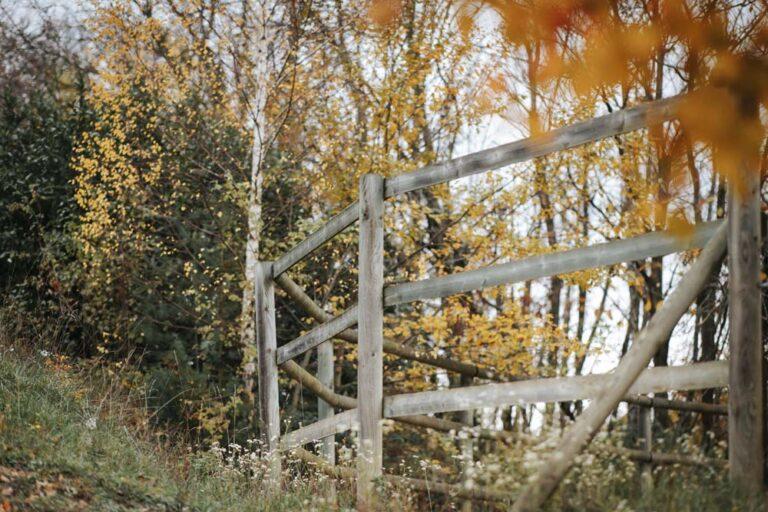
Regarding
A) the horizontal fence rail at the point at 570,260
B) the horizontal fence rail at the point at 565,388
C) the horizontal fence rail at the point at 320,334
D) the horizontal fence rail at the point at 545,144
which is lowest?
the horizontal fence rail at the point at 565,388

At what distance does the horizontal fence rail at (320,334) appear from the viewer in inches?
200

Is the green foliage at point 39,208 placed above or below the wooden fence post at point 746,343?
above

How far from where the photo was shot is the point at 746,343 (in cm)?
350

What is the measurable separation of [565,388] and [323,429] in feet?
7.09

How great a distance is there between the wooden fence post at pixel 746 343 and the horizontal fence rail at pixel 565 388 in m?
0.10

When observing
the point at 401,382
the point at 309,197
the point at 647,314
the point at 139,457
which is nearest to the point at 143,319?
the point at 309,197

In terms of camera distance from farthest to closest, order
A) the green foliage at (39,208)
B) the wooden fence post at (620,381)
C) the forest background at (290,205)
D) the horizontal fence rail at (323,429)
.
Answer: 1. the green foliage at (39,208)
2. the forest background at (290,205)
3. the horizontal fence rail at (323,429)
4. the wooden fence post at (620,381)

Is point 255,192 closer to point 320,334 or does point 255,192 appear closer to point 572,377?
point 320,334

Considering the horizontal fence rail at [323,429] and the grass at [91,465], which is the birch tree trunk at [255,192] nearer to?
the grass at [91,465]

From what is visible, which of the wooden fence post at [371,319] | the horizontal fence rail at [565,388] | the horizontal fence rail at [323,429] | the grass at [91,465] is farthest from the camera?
the horizontal fence rail at [323,429]

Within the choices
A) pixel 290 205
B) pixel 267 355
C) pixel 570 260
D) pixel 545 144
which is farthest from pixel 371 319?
pixel 290 205

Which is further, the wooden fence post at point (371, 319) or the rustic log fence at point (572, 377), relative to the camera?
the wooden fence post at point (371, 319)

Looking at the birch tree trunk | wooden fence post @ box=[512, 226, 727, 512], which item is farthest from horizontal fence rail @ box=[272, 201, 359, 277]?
the birch tree trunk

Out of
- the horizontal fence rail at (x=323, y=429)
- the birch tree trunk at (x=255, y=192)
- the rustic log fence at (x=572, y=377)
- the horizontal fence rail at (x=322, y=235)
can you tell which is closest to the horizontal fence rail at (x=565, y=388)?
the rustic log fence at (x=572, y=377)
